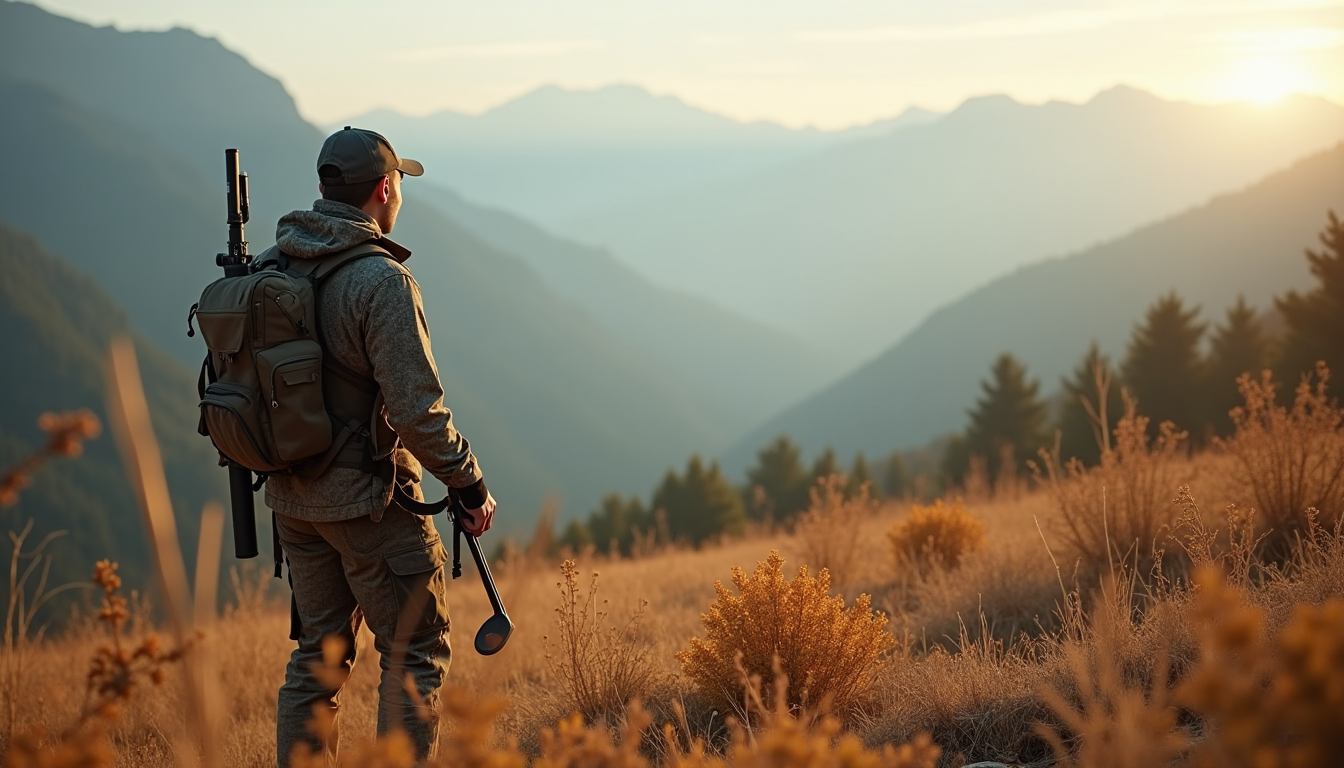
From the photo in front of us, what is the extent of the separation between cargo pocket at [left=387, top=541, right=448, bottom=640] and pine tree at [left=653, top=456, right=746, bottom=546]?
33.5m

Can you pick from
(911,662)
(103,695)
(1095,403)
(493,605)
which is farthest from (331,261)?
(1095,403)

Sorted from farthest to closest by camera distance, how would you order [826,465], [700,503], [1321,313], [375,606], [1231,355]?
1. [826,465]
2. [700,503]
3. [1231,355]
4. [1321,313]
5. [375,606]

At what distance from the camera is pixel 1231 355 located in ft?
92.4

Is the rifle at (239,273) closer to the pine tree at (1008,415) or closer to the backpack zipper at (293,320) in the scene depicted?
the backpack zipper at (293,320)

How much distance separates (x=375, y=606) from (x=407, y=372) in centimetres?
77

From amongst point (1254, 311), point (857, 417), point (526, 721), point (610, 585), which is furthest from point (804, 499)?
point (857, 417)

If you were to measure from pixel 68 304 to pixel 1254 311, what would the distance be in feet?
446

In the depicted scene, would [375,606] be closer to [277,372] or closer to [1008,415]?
[277,372]

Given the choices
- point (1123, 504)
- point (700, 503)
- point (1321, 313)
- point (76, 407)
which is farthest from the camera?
point (76, 407)

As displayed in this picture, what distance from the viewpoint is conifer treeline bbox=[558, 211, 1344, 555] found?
1609cm

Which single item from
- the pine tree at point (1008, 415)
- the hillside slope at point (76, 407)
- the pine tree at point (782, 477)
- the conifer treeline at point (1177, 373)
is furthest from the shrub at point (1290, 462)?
the hillside slope at point (76, 407)

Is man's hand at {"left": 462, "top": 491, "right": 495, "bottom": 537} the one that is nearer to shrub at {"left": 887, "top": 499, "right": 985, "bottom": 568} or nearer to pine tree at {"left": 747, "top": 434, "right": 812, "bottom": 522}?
shrub at {"left": 887, "top": 499, "right": 985, "bottom": 568}

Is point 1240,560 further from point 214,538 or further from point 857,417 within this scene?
point 857,417

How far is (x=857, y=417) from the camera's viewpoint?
15775 centimetres
